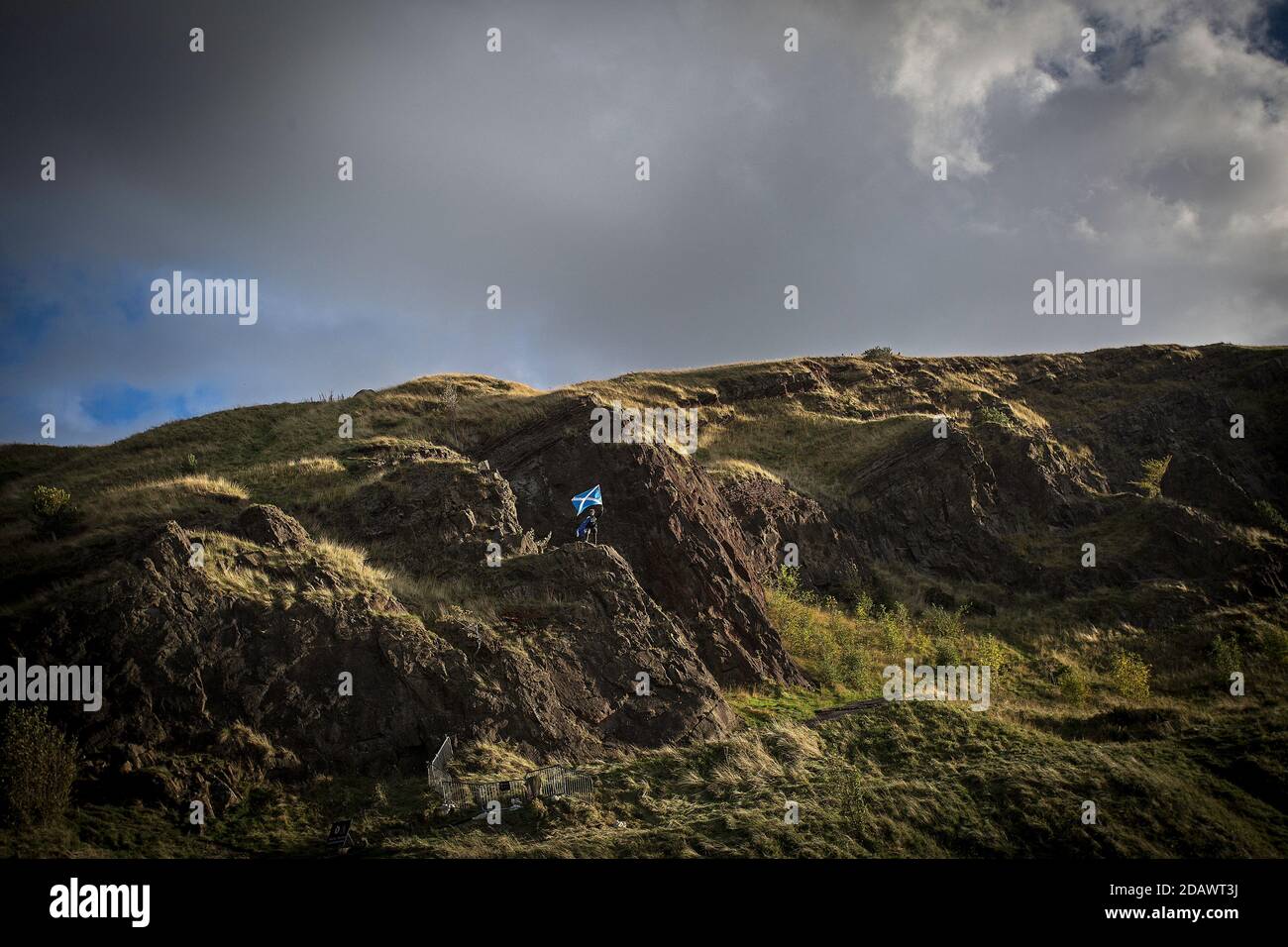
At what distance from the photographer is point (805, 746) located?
31.5 m

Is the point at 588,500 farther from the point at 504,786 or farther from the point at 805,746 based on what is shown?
the point at 504,786

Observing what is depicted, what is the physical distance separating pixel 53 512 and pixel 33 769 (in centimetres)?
1812

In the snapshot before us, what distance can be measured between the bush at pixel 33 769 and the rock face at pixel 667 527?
2438 cm

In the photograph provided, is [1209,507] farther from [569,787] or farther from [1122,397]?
[569,787]

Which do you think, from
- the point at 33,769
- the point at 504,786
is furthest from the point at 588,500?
the point at 33,769

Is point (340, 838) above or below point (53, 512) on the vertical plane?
below

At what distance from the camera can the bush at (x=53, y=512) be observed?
32.1 m

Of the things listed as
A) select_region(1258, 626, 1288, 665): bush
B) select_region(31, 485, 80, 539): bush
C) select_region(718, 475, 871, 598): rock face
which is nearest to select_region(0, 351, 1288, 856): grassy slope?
select_region(1258, 626, 1288, 665): bush

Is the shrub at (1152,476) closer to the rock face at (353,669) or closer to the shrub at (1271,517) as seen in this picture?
the shrub at (1271,517)

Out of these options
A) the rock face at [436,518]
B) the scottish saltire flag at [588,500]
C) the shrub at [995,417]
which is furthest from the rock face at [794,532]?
the shrub at [995,417]

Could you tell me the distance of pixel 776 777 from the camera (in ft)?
92.8

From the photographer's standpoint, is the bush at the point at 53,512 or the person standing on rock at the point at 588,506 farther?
the person standing on rock at the point at 588,506
